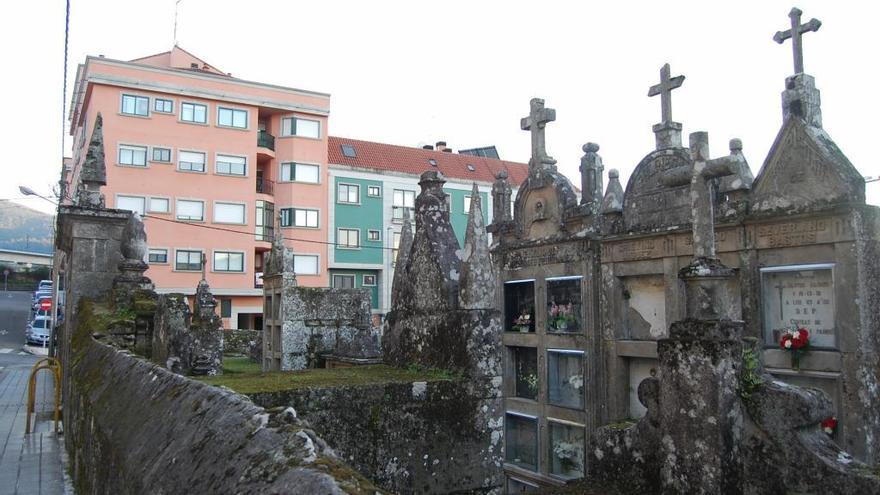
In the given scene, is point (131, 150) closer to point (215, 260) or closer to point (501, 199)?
point (215, 260)

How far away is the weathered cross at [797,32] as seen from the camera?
9797 millimetres

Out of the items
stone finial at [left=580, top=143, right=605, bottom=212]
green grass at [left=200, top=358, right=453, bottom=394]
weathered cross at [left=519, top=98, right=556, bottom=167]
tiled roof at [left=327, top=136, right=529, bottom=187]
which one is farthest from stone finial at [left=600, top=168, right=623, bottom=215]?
tiled roof at [left=327, top=136, right=529, bottom=187]

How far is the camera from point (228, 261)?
34.8 m

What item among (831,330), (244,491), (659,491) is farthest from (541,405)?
(244,491)

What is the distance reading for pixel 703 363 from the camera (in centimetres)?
384

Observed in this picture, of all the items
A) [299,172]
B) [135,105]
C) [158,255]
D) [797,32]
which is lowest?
[158,255]

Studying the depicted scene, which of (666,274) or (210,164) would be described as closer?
(666,274)

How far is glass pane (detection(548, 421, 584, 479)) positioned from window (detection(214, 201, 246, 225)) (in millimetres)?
26211

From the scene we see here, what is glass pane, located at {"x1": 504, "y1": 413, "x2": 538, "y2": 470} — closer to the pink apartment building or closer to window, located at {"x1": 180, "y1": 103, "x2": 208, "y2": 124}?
the pink apartment building

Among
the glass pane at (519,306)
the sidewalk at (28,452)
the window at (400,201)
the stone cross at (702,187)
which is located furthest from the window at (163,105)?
the stone cross at (702,187)

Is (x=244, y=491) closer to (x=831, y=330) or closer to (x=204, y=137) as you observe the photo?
(x=831, y=330)

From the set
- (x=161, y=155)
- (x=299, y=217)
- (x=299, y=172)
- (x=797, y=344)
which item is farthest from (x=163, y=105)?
(x=797, y=344)

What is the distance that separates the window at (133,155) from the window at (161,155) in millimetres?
462

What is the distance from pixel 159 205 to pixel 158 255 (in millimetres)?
2547
